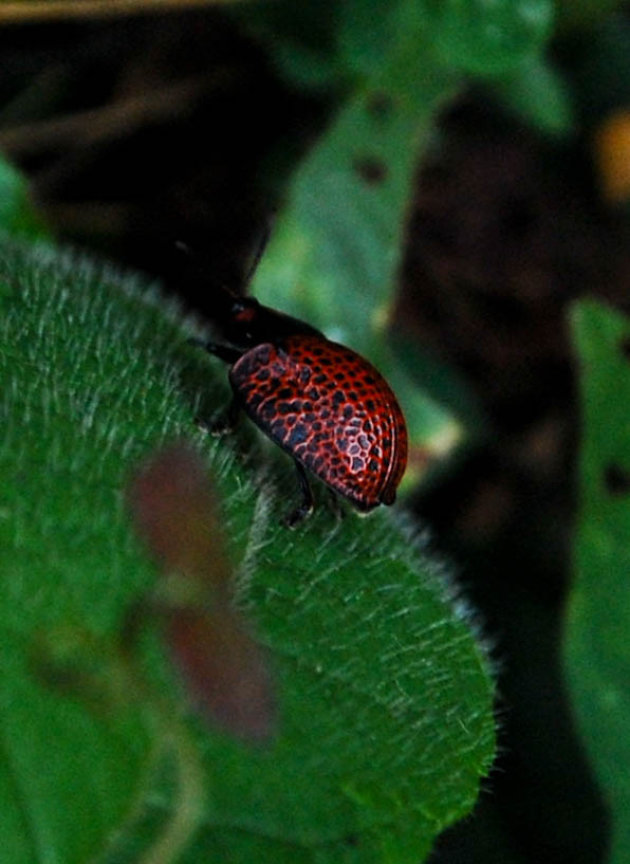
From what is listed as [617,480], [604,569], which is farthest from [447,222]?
[604,569]

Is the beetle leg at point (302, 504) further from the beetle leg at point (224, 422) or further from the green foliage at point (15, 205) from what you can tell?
the green foliage at point (15, 205)

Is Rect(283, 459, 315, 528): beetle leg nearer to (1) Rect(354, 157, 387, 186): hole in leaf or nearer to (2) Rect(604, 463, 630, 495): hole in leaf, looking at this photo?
(2) Rect(604, 463, 630, 495): hole in leaf

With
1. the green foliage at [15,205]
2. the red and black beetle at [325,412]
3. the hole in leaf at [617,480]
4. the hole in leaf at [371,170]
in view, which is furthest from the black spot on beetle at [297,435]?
the hole in leaf at [371,170]

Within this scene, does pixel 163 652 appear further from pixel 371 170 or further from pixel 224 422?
pixel 371 170

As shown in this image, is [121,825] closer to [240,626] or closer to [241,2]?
[240,626]

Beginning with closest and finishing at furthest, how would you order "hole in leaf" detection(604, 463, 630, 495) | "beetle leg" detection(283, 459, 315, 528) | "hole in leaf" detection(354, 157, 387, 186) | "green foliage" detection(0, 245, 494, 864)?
"green foliage" detection(0, 245, 494, 864)
"beetle leg" detection(283, 459, 315, 528)
"hole in leaf" detection(604, 463, 630, 495)
"hole in leaf" detection(354, 157, 387, 186)

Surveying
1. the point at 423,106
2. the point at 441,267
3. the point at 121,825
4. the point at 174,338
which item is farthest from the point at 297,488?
the point at 441,267

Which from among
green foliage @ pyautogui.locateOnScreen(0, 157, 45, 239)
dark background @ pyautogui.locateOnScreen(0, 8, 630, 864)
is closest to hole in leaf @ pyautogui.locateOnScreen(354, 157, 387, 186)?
dark background @ pyautogui.locateOnScreen(0, 8, 630, 864)
